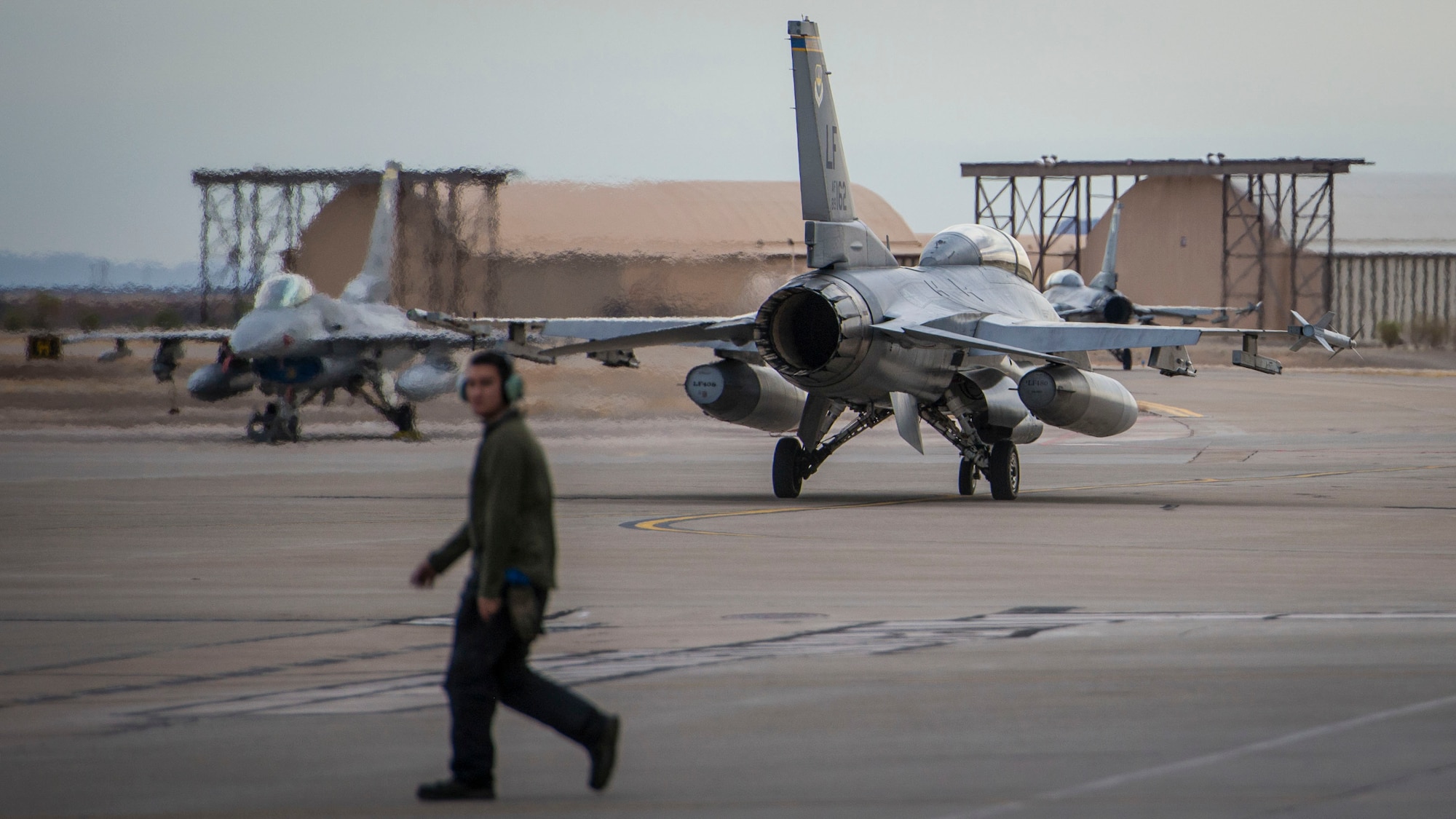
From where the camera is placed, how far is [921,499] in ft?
78.2

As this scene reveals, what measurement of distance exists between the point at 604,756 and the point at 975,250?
18.9 metres

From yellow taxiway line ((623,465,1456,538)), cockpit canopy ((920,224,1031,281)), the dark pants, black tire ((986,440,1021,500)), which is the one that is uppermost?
cockpit canopy ((920,224,1031,281))

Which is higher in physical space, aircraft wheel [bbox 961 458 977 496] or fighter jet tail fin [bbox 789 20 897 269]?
fighter jet tail fin [bbox 789 20 897 269]

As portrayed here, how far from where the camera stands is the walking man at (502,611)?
282 inches

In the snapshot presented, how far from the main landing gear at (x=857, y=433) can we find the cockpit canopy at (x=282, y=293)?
17198mm

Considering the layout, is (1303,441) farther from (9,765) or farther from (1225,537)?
(9,765)

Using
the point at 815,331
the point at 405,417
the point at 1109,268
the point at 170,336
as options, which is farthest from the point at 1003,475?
the point at 1109,268

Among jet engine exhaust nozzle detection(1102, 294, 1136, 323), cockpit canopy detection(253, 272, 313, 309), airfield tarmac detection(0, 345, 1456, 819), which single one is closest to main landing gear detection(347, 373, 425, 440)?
cockpit canopy detection(253, 272, 313, 309)

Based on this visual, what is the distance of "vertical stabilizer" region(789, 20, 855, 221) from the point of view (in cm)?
2331

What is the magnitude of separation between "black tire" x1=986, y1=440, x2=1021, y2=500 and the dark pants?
55.3 ft

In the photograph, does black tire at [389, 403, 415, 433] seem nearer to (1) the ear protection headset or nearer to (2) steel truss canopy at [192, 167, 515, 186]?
(2) steel truss canopy at [192, 167, 515, 186]

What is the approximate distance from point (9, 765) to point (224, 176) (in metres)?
37.0

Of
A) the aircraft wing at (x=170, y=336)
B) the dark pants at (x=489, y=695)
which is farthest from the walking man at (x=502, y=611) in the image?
the aircraft wing at (x=170, y=336)

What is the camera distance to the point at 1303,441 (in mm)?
38125
